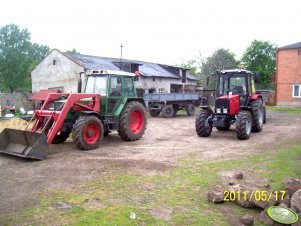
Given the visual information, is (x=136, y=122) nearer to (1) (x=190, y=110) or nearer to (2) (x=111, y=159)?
(2) (x=111, y=159)

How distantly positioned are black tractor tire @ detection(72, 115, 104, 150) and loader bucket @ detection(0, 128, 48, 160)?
3.39ft

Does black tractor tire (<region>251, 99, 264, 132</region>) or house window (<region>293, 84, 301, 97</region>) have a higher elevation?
house window (<region>293, 84, 301, 97</region>)

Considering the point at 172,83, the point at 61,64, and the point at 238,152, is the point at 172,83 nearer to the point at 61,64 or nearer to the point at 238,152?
the point at 61,64

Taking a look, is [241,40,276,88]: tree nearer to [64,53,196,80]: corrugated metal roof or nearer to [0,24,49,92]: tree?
[64,53,196,80]: corrugated metal roof

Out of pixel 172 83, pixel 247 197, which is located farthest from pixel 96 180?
pixel 172 83

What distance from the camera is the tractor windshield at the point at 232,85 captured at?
483 inches

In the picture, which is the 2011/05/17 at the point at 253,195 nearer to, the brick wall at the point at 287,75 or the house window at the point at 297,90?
the brick wall at the point at 287,75

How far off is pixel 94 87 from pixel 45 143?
3043 millimetres

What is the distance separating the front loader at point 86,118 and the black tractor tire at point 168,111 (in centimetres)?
921

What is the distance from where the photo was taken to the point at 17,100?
22.4 metres

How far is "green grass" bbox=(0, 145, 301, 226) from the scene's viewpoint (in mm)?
4570

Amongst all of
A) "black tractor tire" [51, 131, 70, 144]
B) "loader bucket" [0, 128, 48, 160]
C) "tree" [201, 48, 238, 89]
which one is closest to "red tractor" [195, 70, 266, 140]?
"black tractor tire" [51, 131, 70, 144]

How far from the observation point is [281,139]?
11.0 meters

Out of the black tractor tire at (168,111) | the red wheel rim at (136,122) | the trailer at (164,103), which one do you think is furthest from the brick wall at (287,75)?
the red wheel rim at (136,122)
